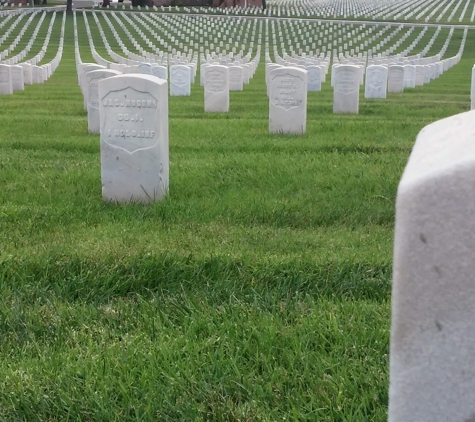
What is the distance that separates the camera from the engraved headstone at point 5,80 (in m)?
16.8

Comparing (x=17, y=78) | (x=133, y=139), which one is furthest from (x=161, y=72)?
(x=133, y=139)

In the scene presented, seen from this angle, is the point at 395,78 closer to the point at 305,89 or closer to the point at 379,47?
the point at 305,89

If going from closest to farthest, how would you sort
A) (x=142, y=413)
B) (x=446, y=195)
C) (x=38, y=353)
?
(x=446, y=195) < (x=142, y=413) < (x=38, y=353)

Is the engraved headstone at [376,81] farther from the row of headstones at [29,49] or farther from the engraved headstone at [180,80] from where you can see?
the row of headstones at [29,49]

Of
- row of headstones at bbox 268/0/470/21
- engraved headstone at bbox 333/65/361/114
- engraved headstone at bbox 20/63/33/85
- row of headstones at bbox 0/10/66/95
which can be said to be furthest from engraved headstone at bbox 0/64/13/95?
row of headstones at bbox 268/0/470/21

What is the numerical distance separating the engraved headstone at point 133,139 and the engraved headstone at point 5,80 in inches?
460

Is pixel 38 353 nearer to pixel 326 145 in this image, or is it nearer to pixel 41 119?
pixel 326 145

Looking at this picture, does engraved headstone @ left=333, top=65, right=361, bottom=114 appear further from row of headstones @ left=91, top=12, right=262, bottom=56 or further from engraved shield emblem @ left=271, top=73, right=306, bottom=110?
row of headstones @ left=91, top=12, right=262, bottom=56

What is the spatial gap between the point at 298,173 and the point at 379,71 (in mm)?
10405

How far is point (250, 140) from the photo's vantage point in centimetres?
919

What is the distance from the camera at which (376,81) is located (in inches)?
656

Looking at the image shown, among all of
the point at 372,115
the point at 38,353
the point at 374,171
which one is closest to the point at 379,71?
the point at 372,115

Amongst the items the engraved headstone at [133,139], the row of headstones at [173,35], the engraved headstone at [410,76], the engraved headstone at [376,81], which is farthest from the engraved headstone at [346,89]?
the row of headstones at [173,35]

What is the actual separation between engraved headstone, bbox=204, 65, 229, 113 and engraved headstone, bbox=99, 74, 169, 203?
7228 millimetres
